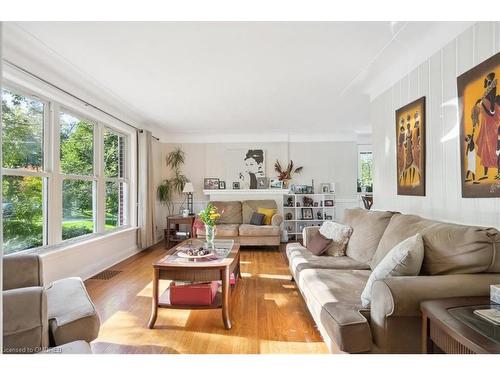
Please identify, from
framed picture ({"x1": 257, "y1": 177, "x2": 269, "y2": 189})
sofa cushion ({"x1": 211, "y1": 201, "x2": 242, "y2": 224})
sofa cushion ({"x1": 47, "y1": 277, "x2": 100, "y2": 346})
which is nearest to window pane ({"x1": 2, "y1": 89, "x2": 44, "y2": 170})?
sofa cushion ({"x1": 47, "y1": 277, "x2": 100, "y2": 346})

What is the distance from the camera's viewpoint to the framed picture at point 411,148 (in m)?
2.53

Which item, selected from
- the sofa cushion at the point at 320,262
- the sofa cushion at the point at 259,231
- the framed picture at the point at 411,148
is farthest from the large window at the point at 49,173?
the framed picture at the point at 411,148

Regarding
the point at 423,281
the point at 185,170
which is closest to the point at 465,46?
the point at 423,281

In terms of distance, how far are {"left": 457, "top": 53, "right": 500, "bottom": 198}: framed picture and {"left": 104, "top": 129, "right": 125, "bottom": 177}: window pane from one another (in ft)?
14.5

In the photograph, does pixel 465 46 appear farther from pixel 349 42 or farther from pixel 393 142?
pixel 393 142

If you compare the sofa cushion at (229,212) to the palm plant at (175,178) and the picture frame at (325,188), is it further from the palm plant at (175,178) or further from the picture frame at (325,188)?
the picture frame at (325,188)

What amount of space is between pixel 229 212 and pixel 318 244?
9.93 feet

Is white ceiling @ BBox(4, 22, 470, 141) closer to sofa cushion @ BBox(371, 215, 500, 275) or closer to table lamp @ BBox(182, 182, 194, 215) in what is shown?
sofa cushion @ BBox(371, 215, 500, 275)

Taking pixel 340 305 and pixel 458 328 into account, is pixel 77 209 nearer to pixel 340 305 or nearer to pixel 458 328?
pixel 340 305

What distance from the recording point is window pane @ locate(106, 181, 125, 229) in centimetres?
444

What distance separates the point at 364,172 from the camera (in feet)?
22.5

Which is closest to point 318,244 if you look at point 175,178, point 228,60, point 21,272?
point 228,60

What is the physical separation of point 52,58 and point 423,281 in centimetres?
351
